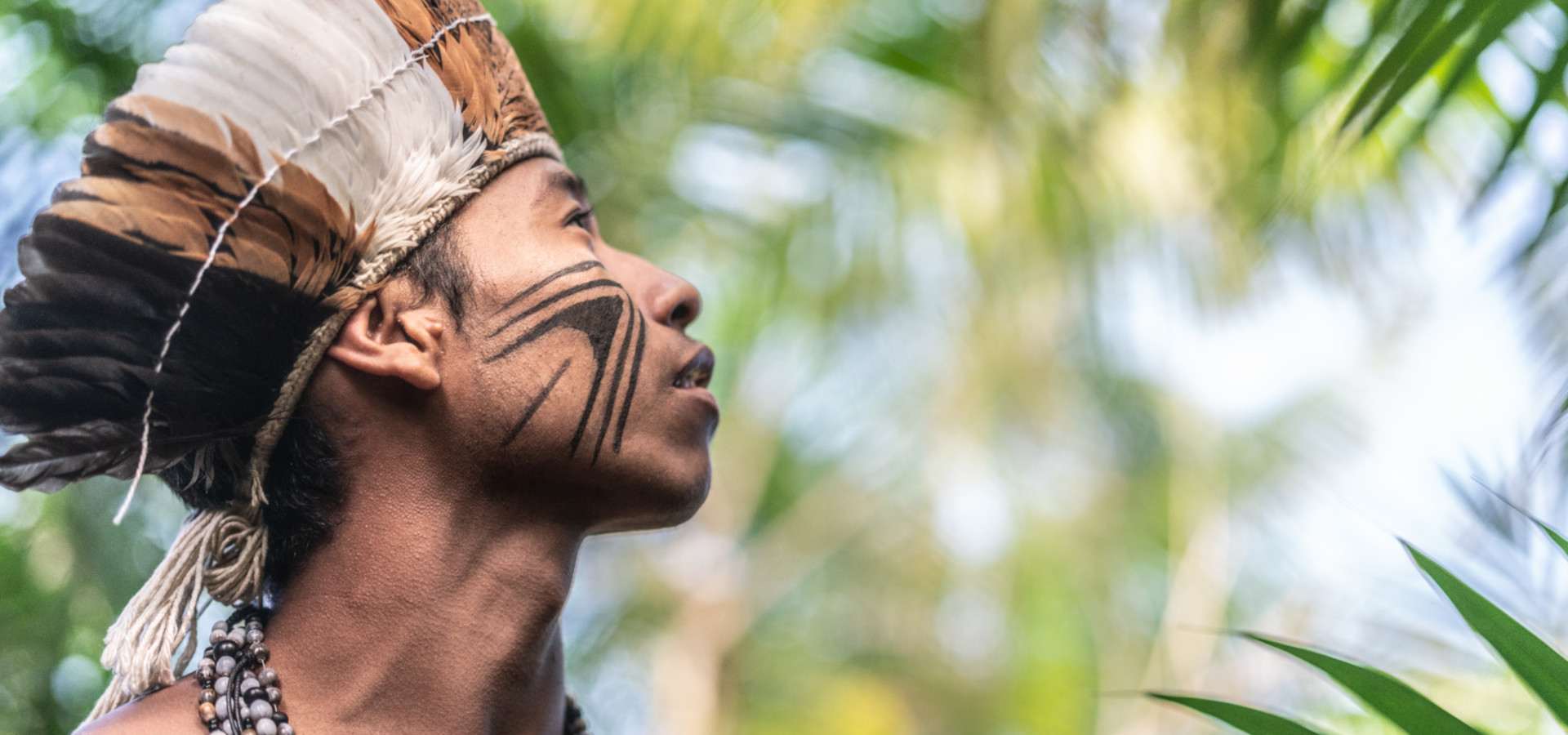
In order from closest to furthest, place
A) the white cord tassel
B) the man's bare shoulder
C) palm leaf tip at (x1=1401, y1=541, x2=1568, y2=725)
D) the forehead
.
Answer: palm leaf tip at (x1=1401, y1=541, x2=1568, y2=725) < the man's bare shoulder < the white cord tassel < the forehead

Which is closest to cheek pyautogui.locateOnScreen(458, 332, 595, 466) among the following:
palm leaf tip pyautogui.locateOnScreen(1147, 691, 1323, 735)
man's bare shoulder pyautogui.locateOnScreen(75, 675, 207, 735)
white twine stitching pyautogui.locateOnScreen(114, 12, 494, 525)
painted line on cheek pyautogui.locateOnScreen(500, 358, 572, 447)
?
painted line on cheek pyautogui.locateOnScreen(500, 358, 572, 447)

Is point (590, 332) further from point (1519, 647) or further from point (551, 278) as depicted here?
point (1519, 647)

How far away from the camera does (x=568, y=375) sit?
1519mm

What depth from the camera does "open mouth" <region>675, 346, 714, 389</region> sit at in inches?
65.3

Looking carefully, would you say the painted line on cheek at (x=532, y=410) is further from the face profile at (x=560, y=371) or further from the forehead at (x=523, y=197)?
the forehead at (x=523, y=197)

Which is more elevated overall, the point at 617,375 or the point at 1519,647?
the point at 1519,647

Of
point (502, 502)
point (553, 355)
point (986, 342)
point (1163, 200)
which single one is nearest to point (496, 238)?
point (553, 355)

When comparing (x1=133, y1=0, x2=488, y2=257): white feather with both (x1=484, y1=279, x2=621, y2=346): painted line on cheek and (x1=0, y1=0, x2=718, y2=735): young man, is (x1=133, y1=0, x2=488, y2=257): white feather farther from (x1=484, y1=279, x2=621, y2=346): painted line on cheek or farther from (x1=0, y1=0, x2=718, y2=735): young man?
(x1=484, y1=279, x2=621, y2=346): painted line on cheek

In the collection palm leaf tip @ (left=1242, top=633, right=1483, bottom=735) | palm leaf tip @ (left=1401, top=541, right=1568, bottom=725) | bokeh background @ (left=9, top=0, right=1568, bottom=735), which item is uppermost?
palm leaf tip @ (left=1401, top=541, right=1568, bottom=725)

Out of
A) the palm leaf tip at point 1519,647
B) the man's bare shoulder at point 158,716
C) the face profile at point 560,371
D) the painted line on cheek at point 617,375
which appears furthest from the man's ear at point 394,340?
the palm leaf tip at point 1519,647

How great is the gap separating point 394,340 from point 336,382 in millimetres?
102

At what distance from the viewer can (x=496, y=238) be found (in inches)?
62.9

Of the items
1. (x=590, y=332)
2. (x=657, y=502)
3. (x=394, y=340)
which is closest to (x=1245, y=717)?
(x=657, y=502)

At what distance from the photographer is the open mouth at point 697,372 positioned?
1659 mm
